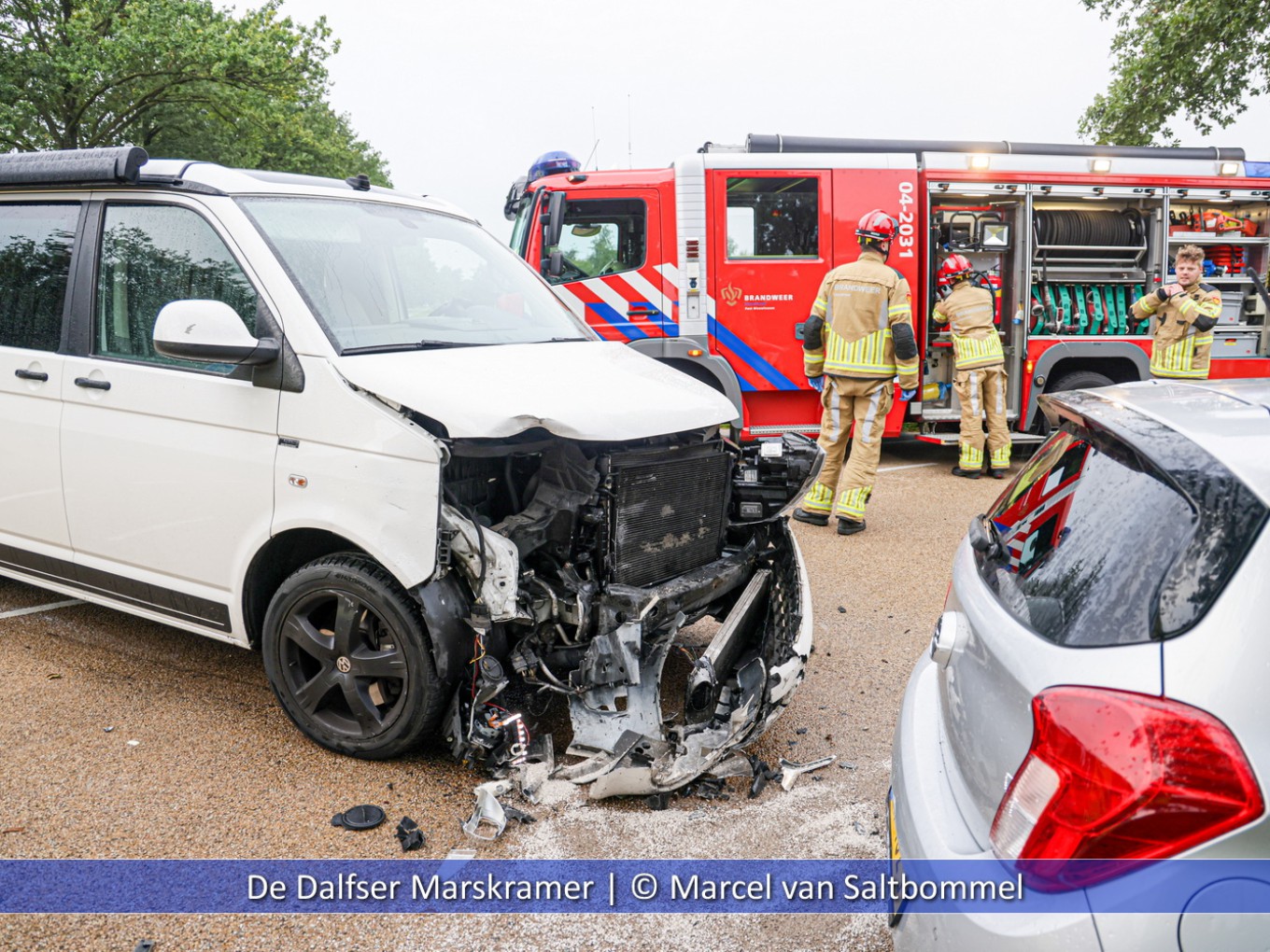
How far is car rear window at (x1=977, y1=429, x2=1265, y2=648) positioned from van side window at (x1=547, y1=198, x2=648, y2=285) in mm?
6993

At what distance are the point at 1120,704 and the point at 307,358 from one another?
8.38 feet

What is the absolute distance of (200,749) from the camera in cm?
325

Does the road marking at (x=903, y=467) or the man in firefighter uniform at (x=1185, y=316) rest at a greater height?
the man in firefighter uniform at (x=1185, y=316)

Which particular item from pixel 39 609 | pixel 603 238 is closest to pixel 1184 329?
pixel 603 238

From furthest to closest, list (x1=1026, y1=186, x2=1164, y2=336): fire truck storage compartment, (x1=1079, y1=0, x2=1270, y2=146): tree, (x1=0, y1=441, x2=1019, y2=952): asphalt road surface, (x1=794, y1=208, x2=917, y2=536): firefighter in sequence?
(x1=1079, y1=0, x2=1270, y2=146): tree
(x1=1026, y1=186, x2=1164, y2=336): fire truck storage compartment
(x1=794, y1=208, x2=917, y2=536): firefighter
(x1=0, y1=441, x2=1019, y2=952): asphalt road surface

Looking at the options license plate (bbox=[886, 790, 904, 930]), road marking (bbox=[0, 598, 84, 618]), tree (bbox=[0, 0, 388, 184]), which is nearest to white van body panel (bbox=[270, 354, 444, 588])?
license plate (bbox=[886, 790, 904, 930])

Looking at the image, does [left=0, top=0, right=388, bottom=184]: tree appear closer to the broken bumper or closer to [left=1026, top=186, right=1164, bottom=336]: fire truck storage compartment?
[left=1026, top=186, right=1164, bottom=336]: fire truck storage compartment

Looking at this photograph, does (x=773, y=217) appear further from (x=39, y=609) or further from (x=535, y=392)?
(x=39, y=609)

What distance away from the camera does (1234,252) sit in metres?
9.55

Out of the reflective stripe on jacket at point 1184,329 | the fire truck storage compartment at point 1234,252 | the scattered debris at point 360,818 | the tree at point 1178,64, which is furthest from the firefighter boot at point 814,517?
the tree at point 1178,64

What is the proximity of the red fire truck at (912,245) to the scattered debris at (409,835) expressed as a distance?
5.95 m

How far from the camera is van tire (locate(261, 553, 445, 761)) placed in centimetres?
295

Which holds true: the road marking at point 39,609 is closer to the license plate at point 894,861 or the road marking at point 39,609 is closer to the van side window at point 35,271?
the van side window at point 35,271

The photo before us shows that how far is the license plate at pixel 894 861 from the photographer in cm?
182
